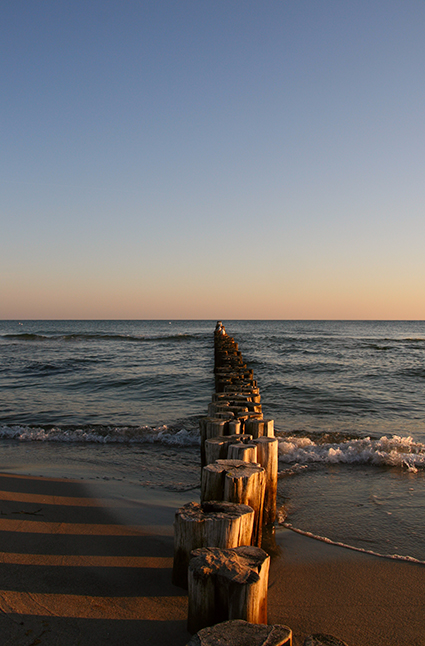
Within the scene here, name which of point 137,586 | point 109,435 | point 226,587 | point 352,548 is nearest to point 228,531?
point 226,587

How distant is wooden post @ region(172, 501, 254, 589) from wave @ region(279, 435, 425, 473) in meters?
3.82

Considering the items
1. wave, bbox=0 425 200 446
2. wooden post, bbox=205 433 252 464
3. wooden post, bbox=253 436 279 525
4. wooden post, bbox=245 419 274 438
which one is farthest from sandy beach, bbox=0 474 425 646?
wave, bbox=0 425 200 446

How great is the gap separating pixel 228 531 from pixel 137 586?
943mm

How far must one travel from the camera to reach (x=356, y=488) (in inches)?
206

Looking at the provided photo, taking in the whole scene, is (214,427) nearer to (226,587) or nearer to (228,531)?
(228,531)

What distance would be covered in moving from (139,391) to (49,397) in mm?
2626

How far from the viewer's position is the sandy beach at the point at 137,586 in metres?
2.46

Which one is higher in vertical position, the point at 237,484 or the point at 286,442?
the point at 237,484

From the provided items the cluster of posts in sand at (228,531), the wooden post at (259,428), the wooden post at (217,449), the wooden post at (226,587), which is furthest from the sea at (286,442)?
the wooden post at (226,587)

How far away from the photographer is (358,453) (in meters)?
6.41

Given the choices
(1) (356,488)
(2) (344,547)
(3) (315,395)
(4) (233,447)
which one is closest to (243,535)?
(4) (233,447)

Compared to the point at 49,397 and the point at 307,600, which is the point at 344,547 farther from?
the point at 49,397

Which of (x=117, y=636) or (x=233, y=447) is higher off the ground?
(x=233, y=447)

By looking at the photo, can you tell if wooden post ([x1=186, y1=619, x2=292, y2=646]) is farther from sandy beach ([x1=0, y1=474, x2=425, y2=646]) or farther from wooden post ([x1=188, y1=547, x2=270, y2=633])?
sandy beach ([x1=0, y1=474, x2=425, y2=646])
